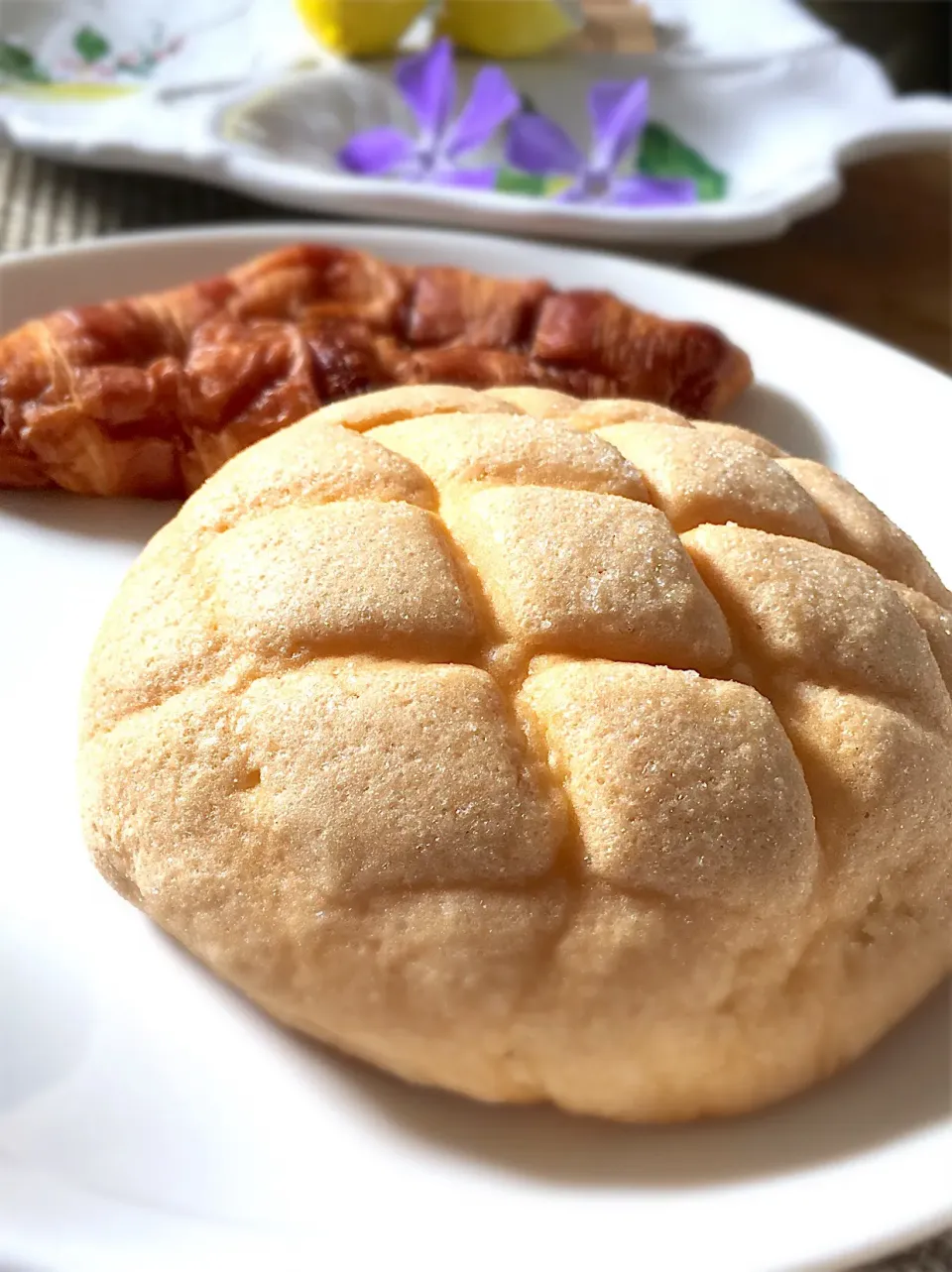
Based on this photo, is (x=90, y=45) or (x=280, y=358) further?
(x=90, y=45)

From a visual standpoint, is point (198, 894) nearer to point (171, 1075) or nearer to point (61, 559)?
point (171, 1075)

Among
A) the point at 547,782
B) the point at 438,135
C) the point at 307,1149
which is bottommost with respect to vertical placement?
the point at 307,1149

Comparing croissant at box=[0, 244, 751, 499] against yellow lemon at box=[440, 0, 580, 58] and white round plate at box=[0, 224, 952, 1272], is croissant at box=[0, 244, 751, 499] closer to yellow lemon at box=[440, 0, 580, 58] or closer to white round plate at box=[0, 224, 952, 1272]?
white round plate at box=[0, 224, 952, 1272]

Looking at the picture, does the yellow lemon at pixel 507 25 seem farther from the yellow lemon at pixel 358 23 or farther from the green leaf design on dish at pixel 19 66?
the green leaf design on dish at pixel 19 66

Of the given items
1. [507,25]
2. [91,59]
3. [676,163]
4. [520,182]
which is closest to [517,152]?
[520,182]

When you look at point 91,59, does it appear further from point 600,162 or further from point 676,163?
point 676,163

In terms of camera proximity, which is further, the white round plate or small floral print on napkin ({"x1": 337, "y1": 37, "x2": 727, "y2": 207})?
small floral print on napkin ({"x1": 337, "y1": 37, "x2": 727, "y2": 207})

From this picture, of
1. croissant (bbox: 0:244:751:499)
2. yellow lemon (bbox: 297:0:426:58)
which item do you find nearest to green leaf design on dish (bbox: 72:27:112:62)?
yellow lemon (bbox: 297:0:426:58)
